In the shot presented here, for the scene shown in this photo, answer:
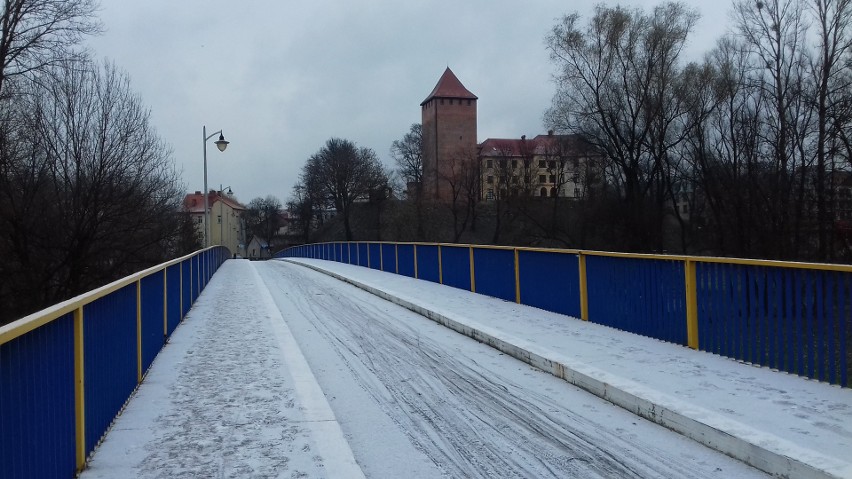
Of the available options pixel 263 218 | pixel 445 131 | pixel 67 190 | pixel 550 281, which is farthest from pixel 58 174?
pixel 263 218

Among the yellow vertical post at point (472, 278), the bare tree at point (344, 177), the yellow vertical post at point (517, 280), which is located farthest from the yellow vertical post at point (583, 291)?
the bare tree at point (344, 177)

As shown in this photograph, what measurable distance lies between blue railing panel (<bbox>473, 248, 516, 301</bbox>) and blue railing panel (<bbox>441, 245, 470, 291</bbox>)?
53 centimetres

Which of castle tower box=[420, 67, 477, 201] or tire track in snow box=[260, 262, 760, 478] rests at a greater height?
castle tower box=[420, 67, 477, 201]

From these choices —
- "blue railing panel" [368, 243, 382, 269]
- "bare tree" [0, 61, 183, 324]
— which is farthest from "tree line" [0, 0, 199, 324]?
"blue railing panel" [368, 243, 382, 269]

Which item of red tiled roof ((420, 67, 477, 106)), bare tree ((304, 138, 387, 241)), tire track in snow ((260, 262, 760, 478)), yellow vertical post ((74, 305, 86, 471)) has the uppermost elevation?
red tiled roof ((420, 67, 477, 106))

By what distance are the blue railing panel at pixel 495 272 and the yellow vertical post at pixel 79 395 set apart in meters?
9.57

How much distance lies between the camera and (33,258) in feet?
81.5

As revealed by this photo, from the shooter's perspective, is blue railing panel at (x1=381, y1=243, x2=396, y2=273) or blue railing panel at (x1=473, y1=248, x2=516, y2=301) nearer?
blue railing panel at (x1=473, y1=248, x2=516, y2=301)

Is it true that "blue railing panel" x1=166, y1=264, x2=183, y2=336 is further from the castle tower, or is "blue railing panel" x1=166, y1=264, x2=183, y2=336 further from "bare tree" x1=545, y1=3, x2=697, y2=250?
the castle tower

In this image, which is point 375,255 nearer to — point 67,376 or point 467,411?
point 467,411

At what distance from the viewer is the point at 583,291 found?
10.6 metres

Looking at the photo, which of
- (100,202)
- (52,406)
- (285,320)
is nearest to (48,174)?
(100,202)

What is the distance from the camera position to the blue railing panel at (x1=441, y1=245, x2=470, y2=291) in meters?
15.9

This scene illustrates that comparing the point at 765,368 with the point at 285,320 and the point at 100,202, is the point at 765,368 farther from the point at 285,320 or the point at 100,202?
the point at 100,202
